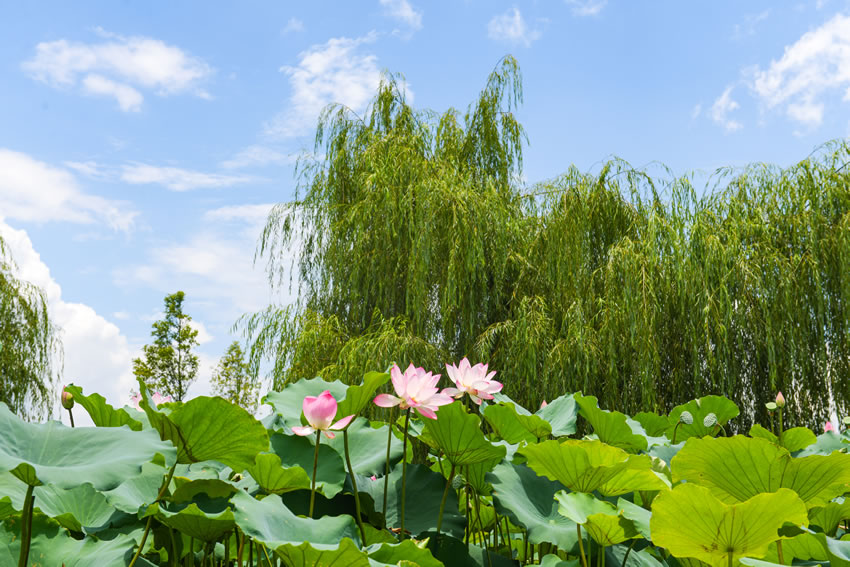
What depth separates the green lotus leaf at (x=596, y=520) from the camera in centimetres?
60

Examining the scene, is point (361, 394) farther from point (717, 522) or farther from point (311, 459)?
point (717, 522)

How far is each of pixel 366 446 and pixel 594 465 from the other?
0.29 metres

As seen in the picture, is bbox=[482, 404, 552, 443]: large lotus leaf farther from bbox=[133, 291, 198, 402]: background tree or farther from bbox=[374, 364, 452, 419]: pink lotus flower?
bbox=[133, 291, 198, 402]: background tree

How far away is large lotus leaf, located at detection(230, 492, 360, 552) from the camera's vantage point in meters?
0.53

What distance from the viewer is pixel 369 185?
220 inches

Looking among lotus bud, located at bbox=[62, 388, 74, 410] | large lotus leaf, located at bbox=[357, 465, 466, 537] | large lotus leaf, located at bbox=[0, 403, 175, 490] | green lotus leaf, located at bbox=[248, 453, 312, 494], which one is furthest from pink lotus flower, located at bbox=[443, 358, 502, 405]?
lotus bud, located at bbox=[62, 388, 74, 410]

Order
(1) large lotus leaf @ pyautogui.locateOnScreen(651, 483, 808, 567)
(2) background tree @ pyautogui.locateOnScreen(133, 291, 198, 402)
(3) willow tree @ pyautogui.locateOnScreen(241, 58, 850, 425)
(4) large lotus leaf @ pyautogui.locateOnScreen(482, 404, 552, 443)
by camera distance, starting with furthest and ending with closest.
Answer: (2) background tree @ pyautogui.locateOnScreen(133, 291, 198, 402), (3) willow tree @ pyautogui.locateOnScreen(241, 58, 850, 425), (4) large lotus leaf @ pyautogui.locateOnScreen(482, 404, 552, 443), (1) large lotus leaf @ pyautogui.locateOnScreen(651, 483, 808, 567)

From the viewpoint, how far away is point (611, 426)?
0.90 meters

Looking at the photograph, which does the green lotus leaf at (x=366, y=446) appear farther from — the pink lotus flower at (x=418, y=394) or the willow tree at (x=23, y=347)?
the willow tree at (x=23, y=347)

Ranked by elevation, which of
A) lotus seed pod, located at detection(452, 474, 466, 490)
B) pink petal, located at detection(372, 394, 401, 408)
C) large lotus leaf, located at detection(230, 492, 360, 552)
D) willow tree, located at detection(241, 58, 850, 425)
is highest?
willow tree, located at detection(241, 58, 850, 425)

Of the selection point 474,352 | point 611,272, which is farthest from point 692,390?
point 474,352

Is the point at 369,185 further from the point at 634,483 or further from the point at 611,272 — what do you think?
the point at 634,483

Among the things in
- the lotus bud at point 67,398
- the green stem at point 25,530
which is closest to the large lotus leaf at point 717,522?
the green stem at point 25,530

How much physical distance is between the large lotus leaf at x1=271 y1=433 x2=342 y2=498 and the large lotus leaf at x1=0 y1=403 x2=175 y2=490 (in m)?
0.18
